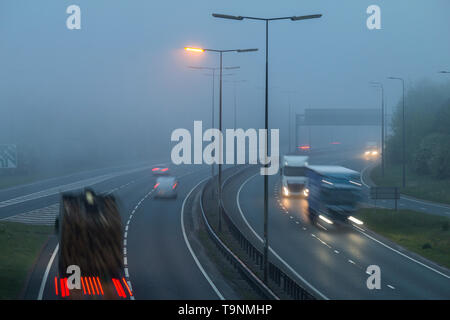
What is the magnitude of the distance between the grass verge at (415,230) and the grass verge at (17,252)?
21.6 meters

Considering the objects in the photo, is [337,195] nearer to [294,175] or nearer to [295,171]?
[295,171]

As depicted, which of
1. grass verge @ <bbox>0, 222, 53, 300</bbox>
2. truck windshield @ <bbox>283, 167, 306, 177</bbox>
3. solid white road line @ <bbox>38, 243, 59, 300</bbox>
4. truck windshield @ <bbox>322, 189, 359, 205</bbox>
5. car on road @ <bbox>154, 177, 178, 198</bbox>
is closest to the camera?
solid white road line @ <bbox>38, 243, 59, 300</bbox>

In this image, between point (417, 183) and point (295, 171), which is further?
point (417, 183)

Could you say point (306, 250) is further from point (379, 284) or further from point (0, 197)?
point (0, 197)

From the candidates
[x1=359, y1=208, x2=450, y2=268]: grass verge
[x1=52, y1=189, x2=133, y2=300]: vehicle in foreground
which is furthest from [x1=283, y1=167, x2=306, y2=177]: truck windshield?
[x1=52, y1=189, x2=133, y2=300]: vehicle in foreground

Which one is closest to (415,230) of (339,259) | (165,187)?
(339,259)

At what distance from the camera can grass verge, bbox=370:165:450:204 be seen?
2315 inches

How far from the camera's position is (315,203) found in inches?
1583

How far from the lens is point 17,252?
29.9 meters

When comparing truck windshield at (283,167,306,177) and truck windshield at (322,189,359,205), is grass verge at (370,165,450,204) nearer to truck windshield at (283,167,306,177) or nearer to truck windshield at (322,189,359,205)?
truck windshield at (283,167,306,177)

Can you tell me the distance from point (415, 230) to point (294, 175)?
15.8 metres

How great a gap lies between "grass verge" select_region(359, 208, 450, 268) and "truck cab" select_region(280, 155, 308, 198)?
750cm
